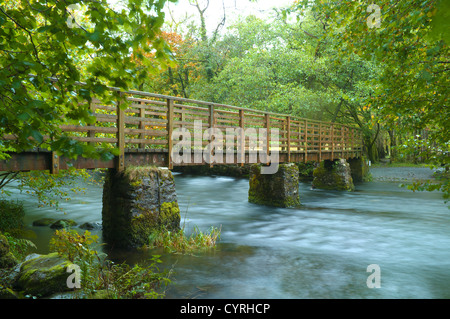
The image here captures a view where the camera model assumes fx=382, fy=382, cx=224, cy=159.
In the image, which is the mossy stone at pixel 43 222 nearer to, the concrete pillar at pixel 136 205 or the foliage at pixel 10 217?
the foliage at pixel 10 217

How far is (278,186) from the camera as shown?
1466cm

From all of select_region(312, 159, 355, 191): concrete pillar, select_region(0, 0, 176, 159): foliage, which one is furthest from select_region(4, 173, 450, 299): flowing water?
select_region(0, 0, 176, 159): foliage

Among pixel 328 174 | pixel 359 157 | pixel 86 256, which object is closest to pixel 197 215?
pixel 86 256

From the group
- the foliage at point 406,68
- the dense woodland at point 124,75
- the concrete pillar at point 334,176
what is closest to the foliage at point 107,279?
the dense woodland at point 124,75

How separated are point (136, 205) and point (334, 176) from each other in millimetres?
14518

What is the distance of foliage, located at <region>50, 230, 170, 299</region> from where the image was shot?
5.27 metres

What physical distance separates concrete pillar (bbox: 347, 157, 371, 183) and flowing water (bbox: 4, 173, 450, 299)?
23.1 ft

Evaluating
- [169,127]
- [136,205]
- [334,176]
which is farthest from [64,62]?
[334,176]

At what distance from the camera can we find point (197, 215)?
43.3 ft

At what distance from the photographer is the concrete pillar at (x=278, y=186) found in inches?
571

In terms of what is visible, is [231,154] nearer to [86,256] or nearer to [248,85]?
[86,256]

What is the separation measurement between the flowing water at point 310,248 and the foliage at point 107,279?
45 centimetres

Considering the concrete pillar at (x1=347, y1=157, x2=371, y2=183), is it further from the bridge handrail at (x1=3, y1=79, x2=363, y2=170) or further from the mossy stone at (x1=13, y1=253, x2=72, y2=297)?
the mossy stone at (x1=13, y1=253, x2=72, y2=297)

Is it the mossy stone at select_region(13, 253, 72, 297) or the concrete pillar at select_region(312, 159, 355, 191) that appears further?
the concrete pillar at select_region(312, 159, 355, 191)
